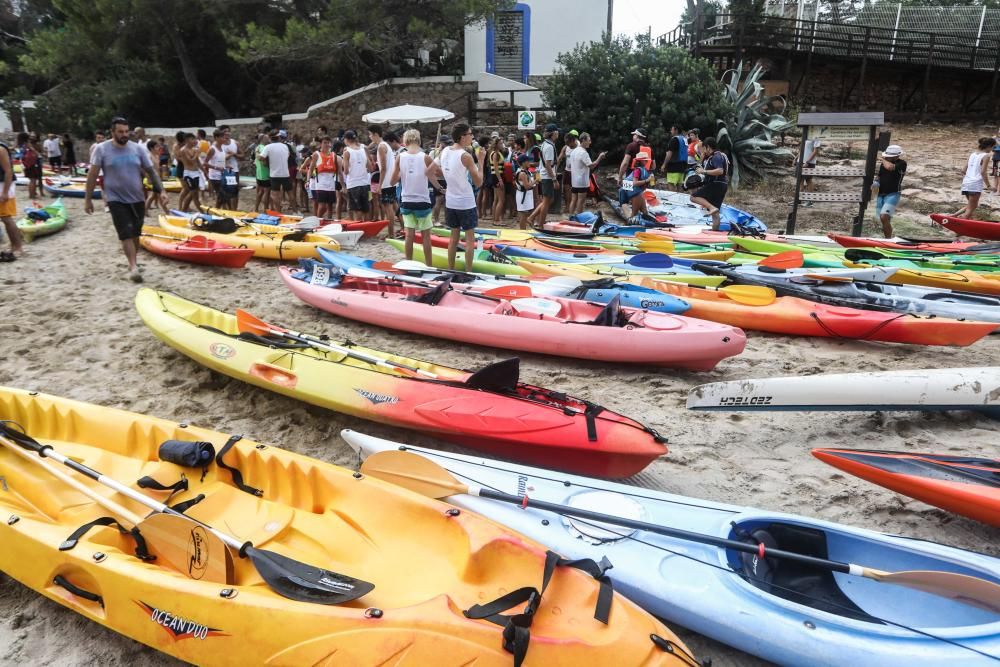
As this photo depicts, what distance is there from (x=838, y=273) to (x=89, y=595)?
254 inches

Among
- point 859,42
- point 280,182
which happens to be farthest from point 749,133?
point 280,182

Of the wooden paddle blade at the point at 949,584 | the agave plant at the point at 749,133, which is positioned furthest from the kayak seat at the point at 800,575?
the agave plant at the point at 749,133

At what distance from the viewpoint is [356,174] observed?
29.6 feet

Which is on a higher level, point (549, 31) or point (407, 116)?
point (549, 31)

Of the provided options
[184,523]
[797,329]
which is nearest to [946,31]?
[797,329]

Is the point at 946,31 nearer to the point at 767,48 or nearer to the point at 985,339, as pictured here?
the point at 767,48

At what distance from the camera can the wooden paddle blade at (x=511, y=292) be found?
5453mm

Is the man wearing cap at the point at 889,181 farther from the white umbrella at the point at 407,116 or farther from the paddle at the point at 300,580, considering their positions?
the paddle at the point at 300,580

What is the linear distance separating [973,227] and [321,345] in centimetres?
910

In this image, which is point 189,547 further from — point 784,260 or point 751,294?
point 784,260

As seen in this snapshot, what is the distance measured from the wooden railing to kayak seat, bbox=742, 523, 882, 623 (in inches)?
626

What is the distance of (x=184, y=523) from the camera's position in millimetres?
2436

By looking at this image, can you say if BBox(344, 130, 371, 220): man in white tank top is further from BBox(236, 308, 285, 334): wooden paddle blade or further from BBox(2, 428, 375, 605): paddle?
BBox(2, 428, 375, 605): paddle

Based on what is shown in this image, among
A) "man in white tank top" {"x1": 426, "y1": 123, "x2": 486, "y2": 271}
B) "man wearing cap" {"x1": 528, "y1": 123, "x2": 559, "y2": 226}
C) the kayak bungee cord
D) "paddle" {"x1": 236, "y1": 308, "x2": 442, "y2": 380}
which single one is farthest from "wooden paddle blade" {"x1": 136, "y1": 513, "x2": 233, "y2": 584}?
"man wearing cap" {"x1": 528, "y1": 123, "x2": 559, "y2": 226}
